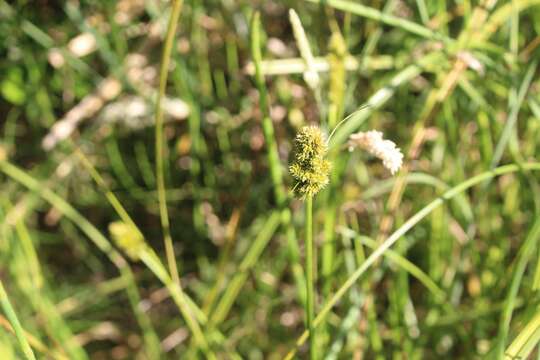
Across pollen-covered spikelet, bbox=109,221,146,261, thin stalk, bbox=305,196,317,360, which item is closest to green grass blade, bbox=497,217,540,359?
thin stalk, bbox=305,196,317,360

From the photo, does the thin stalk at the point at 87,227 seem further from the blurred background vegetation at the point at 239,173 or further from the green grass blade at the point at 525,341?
the green grass blade at the point at 525,341

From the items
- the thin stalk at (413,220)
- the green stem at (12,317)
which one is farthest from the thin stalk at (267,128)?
the green stem at (12,317)

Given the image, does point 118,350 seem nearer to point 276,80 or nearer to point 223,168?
point 223,168

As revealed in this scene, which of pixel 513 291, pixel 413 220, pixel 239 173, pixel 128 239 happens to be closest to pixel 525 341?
pixel 513 291

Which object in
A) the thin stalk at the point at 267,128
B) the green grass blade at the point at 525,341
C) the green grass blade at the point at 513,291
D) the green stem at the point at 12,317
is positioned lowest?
the green stem at the point at 12,317

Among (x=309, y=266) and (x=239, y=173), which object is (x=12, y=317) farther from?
(x=239, y=173)

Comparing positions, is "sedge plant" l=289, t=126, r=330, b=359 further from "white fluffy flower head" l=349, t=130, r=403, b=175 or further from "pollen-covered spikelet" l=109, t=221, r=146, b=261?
"pollen-covered spikelet" l=109, t=221, r=146, b=261
